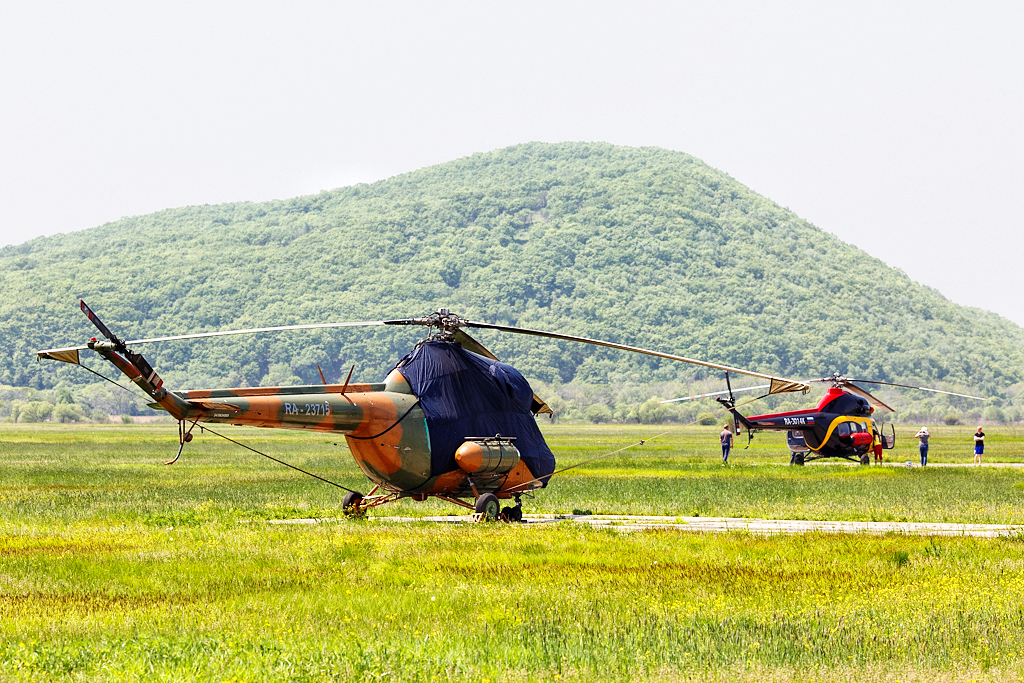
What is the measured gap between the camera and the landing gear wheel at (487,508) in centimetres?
2309

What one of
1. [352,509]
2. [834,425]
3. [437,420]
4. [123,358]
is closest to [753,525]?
[437,420]

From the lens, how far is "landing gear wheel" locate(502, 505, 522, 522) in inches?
953

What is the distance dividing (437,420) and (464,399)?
0.99 metres

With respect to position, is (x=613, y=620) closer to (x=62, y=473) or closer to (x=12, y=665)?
(x=12, y=665)

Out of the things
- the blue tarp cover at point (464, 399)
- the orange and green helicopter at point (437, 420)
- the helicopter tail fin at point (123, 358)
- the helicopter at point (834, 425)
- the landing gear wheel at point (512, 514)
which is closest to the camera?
the helicopter tail fin at point (123, 358)

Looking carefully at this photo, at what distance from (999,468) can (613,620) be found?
39.8 meters

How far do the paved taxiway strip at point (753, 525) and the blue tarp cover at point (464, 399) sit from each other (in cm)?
171

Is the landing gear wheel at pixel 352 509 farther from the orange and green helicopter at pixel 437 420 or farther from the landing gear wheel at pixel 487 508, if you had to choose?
the landing gear wheel at pixel 487 508

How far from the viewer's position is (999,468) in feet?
156

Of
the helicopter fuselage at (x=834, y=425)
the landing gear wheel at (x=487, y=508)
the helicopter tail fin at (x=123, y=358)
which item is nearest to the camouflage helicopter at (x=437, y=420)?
the landing gear wheel at (x=487, y=508)

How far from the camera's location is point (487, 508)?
23172 mm

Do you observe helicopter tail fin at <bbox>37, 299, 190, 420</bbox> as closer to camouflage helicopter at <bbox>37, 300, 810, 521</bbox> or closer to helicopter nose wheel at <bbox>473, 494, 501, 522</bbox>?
camouflage helicopter at <bbox>37, 300, 810, 521</bbox>

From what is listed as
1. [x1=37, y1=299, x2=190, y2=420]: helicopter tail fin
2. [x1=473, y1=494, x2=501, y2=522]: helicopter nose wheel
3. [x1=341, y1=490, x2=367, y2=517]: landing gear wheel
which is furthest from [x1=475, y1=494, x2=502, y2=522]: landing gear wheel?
[x1=37, y1=299, x2=190, y2=420]: helicopter tail fin

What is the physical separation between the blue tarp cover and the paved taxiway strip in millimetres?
1705
